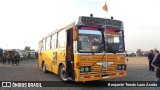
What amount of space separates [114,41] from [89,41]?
54.9 inches

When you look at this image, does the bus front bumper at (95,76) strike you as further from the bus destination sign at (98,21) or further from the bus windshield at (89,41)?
the bus destination sign at (98,21)

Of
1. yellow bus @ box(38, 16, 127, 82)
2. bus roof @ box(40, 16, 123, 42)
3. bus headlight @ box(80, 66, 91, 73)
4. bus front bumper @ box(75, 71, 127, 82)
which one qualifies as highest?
bus roof @ box(40, 16, 123, 42)

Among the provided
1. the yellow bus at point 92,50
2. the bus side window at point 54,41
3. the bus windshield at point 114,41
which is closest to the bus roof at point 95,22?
the yellow bus at point 92,50

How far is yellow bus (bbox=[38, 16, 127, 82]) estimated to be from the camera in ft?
42.9

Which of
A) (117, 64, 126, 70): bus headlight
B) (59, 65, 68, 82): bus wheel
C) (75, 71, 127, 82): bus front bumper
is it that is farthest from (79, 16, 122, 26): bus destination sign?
(59, 65, 68, 82): bus wheel

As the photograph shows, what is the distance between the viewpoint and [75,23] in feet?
43.9

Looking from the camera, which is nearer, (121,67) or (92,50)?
(92,50)

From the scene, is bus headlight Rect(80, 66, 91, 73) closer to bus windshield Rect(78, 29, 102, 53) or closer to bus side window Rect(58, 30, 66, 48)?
bus windshield Rect(78, 29, 102, 53)

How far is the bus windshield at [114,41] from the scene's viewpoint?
1382cm

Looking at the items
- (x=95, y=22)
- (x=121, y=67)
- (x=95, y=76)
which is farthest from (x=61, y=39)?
(x=121, y=67)

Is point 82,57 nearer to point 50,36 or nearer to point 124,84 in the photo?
point 124,84

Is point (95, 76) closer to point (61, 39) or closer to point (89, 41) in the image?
point (89, 41)

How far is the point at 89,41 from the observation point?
1340 cm

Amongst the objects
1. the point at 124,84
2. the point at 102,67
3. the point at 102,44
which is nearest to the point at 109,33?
the point at 102,44
